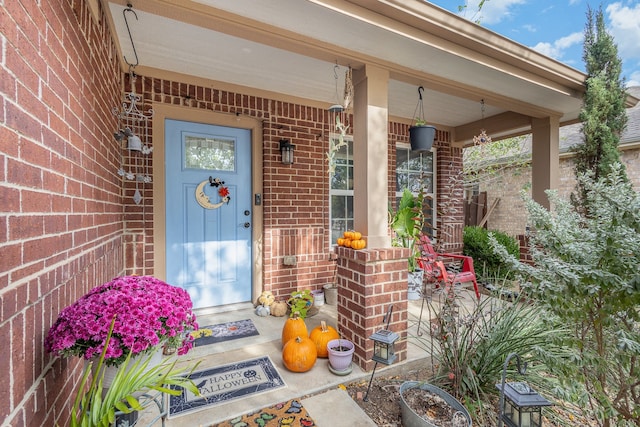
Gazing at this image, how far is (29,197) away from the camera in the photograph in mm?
844

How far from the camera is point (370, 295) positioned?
213 centimetres

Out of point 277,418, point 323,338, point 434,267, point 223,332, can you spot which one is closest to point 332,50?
point 434,267

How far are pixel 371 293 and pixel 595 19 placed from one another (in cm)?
398

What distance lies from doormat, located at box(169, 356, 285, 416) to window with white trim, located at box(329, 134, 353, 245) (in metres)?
2.06

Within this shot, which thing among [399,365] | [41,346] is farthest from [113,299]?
[399,365]

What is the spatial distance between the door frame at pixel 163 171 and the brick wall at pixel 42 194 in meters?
1.30

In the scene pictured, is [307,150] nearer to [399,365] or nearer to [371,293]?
[371,293]

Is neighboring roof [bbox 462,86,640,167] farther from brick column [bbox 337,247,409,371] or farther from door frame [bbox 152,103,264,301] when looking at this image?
door frame [bbox 152,103,264,301]

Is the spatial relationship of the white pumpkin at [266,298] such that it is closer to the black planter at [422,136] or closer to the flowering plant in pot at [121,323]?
the flowering plant in pot at [121,323]

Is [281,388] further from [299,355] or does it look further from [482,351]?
[482,351]

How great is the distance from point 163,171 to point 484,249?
4849 millimetres

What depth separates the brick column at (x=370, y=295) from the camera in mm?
2137

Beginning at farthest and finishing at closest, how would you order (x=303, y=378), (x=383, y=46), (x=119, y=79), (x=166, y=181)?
1. (x=166, y=181)
2. (x=119, y=79)
3. (x=383, y=46)
4. (x=303, y=378)

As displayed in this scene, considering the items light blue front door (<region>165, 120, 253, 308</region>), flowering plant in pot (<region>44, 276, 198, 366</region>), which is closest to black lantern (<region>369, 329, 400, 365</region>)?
flowering plant in pot (<region>44, 276, 198, 366</region>)
